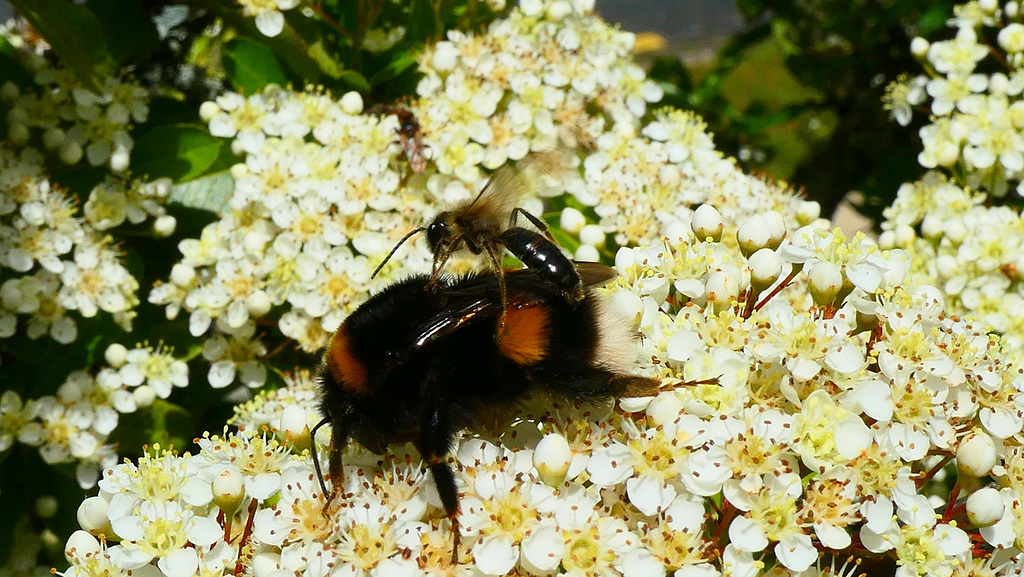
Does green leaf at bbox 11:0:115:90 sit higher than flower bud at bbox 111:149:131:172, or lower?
higher

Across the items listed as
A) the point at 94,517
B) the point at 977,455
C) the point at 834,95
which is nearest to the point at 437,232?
the point at 94,517

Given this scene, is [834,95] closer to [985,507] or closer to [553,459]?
[985,507]

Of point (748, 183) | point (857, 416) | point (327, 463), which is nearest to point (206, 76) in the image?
point (748, 183)

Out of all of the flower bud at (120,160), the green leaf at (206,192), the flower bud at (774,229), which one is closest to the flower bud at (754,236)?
the flower bud at (774,229)

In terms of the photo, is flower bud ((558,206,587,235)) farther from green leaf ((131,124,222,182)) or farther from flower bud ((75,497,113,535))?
flower bud ((75,497,113,535))

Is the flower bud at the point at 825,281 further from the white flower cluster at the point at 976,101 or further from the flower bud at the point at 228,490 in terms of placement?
the white flower cluster at the point at 976,101

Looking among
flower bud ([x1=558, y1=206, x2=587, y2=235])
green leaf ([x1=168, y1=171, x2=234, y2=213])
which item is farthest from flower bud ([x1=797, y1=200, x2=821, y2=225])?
green leaf ([x1=168, y1=171, x2=234, y2=213])

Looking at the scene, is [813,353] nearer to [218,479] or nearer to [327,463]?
[327,463]
